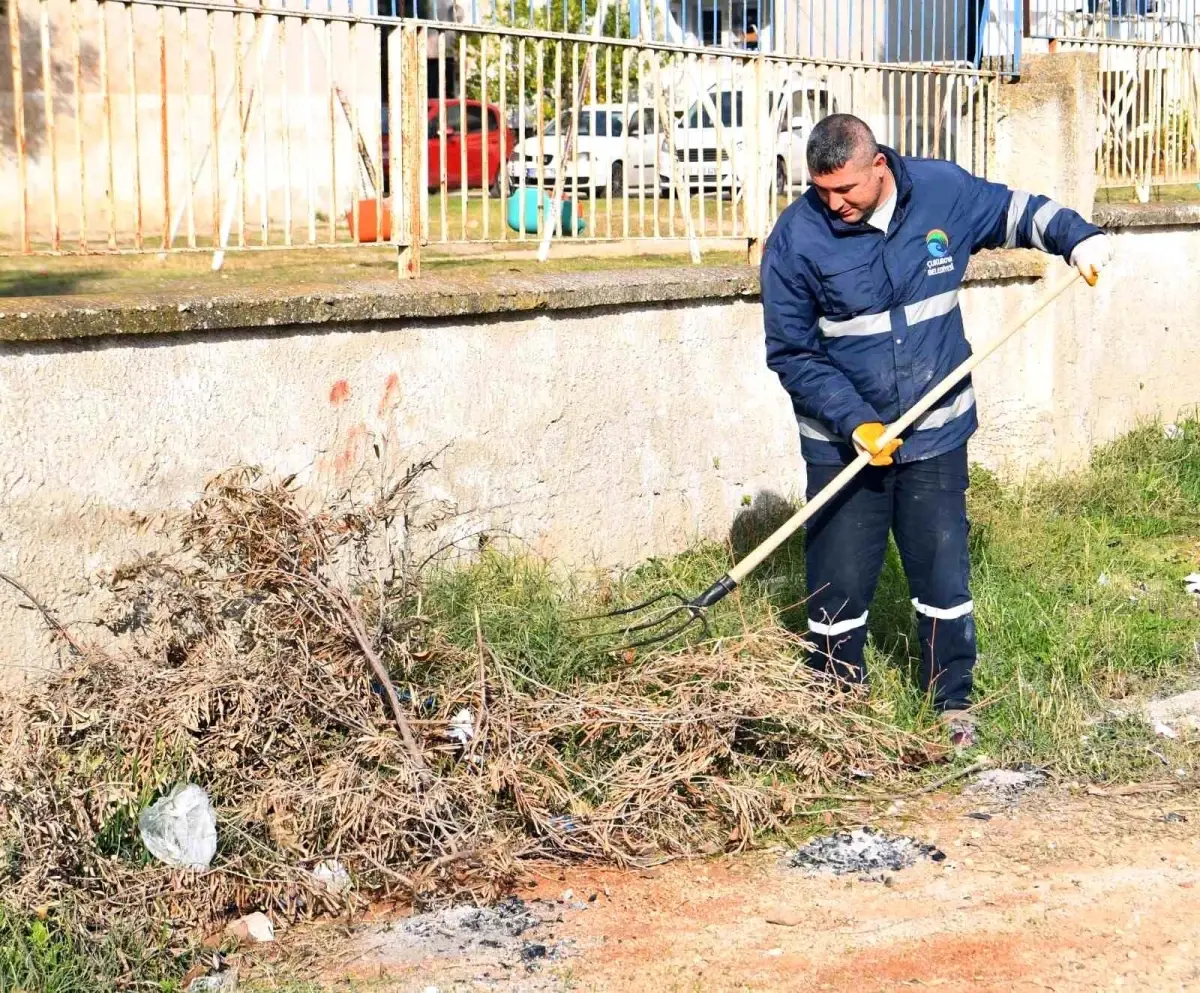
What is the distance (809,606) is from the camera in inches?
201

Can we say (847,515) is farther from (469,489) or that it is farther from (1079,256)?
(469,489)

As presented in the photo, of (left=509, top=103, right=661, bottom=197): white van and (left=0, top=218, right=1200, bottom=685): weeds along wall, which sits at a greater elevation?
(left=509, top=103, right=661, bottom=197): white van

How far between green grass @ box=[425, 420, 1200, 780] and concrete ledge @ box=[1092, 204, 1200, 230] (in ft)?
5.14

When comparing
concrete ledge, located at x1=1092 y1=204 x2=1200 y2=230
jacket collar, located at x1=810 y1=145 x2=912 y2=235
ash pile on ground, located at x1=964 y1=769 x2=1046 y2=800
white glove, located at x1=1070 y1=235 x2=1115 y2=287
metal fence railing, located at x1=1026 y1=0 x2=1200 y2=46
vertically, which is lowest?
ash pile on ground, located at x1=964 y1=769 x2=1046 y2=800

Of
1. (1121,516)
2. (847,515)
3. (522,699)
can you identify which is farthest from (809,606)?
(1121,516)

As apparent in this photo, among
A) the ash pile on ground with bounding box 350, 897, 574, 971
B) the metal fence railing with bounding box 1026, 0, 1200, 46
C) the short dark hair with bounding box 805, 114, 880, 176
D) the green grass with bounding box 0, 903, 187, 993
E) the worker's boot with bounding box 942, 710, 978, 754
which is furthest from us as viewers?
the metal fence railing with bounding box 1026, 0, 1200, 46

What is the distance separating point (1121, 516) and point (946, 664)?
2.94 m

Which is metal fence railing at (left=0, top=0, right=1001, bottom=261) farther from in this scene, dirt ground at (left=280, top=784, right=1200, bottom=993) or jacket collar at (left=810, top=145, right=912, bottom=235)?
dirt ground at (left=280, top=784, right=1200, bottom=993)

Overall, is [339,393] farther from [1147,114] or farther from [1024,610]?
[1147,114]

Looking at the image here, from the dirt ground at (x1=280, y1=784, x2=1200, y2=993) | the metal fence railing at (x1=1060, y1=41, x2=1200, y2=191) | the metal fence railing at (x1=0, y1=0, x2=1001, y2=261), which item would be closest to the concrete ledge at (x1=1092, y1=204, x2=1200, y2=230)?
the metal fence railing at (x1=1060, y1=41, x2=1200, y2=191)

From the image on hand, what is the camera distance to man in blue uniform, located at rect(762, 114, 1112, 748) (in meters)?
4.75

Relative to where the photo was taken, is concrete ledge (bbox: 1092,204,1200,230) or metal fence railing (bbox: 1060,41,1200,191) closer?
concrete ledge (bbox: 1092,204,1200,230)

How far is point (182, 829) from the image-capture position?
3969 millimetres

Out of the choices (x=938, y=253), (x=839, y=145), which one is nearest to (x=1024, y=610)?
(x=938, y=253)
